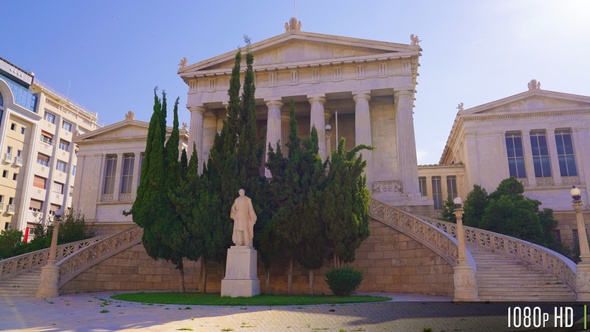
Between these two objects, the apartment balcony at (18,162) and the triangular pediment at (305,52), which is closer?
the triangular pediment at (305,52)

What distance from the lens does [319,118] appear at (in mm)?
29391

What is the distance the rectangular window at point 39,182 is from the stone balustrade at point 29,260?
32830 mm

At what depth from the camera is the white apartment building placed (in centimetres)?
4572

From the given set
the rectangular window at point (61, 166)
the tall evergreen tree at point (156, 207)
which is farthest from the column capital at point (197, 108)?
the rectangular window at point (61, 166)

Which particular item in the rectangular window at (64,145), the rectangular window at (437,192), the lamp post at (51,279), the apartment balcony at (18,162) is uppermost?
the rectangular window at (64,145)

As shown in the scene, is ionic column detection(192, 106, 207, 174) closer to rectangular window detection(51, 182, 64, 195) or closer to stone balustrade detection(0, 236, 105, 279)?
stone balustrade detection(0, 236, 105, 279)

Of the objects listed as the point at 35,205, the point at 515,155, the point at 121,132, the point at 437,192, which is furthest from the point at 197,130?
the point at 35,205

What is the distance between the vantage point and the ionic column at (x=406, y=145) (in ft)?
87.4

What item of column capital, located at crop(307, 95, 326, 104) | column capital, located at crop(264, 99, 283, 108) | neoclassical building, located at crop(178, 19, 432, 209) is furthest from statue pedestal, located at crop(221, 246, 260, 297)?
column capital, located at crop(264, 99, 283, 108)

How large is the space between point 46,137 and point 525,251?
52099mm

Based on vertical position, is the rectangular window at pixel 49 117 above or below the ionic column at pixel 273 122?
above

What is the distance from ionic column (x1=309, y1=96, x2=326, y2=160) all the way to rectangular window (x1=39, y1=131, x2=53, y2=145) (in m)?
36.7

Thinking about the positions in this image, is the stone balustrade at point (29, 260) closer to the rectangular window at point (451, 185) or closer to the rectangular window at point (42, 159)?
the rectangular window at point (451, 185)

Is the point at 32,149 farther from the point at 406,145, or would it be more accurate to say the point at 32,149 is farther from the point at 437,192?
the point at 437,192
